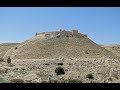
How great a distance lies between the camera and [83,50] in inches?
2330

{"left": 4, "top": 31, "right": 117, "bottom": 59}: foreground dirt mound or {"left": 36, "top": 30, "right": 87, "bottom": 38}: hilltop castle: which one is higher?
{"left": 36, "top": 30, "right": 87, "bottom": 38}: hilltop castle

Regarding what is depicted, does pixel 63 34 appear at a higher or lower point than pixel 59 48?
higher

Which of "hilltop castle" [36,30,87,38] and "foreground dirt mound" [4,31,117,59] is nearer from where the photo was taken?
"foreground dirt mound" [4,31,117,59]

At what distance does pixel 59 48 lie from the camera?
198 feet

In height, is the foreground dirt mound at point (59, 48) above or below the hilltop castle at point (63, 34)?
below

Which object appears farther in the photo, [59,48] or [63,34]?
[63,34]

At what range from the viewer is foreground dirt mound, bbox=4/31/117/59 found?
5719cm

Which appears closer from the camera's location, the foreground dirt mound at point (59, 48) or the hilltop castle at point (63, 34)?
the foreground dirt mound at point (59, 48)

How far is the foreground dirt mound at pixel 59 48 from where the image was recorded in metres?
57.2
